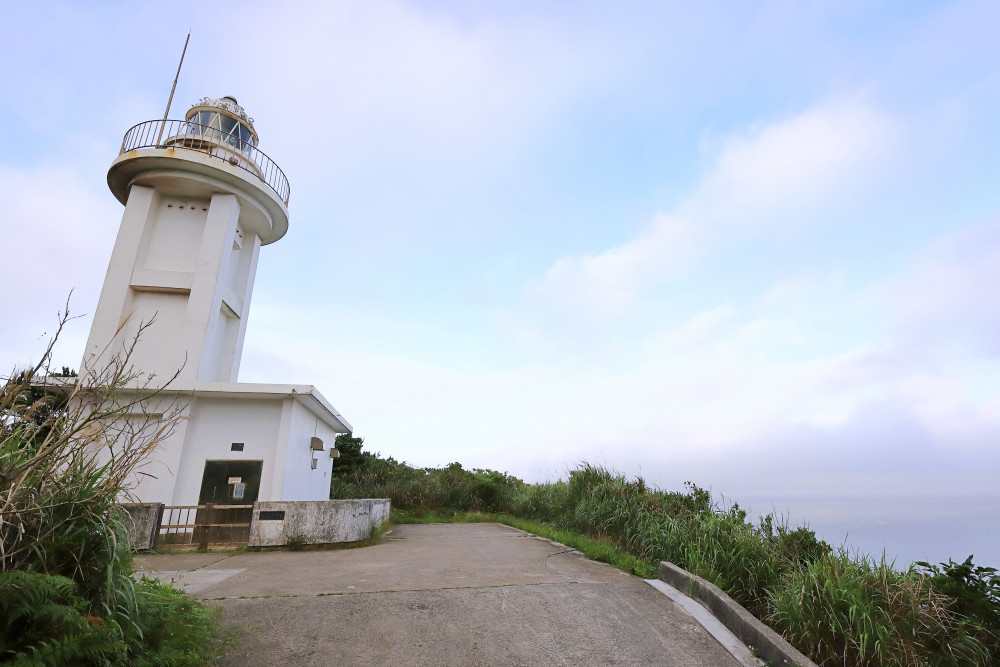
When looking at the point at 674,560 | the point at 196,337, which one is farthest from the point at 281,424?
the point at 674,560

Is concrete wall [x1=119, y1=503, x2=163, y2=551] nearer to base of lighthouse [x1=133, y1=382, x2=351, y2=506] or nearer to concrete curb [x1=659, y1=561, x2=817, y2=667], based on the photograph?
base of lighthouse [x1=133, y1=382, x2=351, y2=506]

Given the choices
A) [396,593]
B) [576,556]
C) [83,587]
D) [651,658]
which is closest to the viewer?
[83,587]

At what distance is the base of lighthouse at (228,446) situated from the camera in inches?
438

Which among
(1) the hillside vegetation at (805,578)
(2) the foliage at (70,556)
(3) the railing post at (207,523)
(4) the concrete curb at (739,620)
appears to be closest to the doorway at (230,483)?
(3) the railing post at (207,523)

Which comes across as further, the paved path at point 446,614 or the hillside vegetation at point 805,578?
the hillside vegetation at point 805,578

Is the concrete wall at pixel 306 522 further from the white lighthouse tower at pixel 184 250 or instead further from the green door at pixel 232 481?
the white lighthouse tower at pixel 184 250

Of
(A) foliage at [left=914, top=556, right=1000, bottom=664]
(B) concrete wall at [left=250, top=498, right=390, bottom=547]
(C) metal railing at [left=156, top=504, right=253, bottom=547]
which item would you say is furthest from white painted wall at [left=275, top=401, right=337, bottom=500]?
(A) foliage at [left=914, top=556, right=1000, bottom=664]

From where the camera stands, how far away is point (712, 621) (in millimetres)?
4852

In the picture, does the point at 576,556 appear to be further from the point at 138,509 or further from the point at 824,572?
the point at 138,509

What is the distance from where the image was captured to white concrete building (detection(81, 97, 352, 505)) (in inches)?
447

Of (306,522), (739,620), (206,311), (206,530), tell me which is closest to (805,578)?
(739,620)

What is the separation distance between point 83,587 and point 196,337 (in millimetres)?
10628

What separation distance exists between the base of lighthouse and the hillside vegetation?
21.1 ft

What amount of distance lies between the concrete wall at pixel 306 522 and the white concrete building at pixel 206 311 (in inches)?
105
